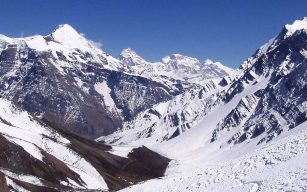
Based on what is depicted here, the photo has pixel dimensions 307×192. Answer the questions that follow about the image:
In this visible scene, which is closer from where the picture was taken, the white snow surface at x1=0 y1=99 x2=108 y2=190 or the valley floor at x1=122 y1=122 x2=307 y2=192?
the valley floor at x1=122 y1=122 x2=307 y2=192

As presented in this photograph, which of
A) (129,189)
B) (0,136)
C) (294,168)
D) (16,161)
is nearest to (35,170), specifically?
(16,161)

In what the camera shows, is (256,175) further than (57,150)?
No

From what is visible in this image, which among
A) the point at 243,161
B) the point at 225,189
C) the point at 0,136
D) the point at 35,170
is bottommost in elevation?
the point at 225,189

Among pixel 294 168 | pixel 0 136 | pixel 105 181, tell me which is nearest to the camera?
pixel 294 168

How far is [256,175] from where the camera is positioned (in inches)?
2189

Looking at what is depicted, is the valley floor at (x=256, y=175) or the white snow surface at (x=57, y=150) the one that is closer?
the valley floor at (x=256, y=175)

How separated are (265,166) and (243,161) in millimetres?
4652

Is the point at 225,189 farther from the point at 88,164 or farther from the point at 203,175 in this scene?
the point at 88,164

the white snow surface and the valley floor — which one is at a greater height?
the white snow surface

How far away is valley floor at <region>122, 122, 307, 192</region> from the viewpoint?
51381mm

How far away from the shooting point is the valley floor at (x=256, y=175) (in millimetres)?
51381

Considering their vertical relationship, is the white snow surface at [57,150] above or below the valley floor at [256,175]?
above

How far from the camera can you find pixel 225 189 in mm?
54938

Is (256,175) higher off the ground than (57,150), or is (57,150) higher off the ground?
(57,150)
